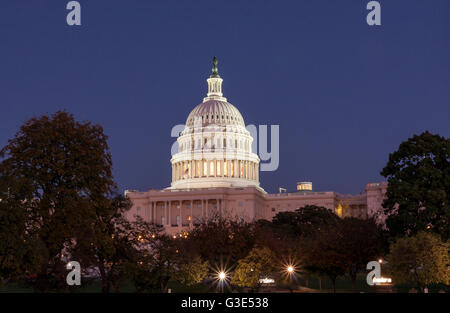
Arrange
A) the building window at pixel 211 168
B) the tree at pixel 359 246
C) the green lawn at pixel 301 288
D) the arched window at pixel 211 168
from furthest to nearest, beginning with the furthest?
the building window at pixel 211 168 → the arched window at pixel 211 168 → the tree at pixel 359 246 → the green lawn at pixel 301 288

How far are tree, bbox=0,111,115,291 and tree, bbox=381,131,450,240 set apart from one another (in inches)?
1137

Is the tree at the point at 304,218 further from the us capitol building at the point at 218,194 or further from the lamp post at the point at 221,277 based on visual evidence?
the lamp post at the point at 221,277

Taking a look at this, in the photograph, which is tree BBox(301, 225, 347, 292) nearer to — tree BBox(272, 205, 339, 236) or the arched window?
tree BBox(272, 205, 339, 236)

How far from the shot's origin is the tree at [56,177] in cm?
5347

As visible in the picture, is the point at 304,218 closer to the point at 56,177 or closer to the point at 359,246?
the point at 359,246

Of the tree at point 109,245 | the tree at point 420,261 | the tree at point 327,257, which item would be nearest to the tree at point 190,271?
the tree at point 109,245

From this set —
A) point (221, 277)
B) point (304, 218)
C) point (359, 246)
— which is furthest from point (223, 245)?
point (304, 218)

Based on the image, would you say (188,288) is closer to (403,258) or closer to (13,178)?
(403,258)

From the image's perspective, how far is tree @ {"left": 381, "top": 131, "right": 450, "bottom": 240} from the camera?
235 feet

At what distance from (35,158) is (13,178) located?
167 inches

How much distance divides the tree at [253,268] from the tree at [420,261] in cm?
996

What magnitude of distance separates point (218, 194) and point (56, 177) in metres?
121

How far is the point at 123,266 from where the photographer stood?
5938cm

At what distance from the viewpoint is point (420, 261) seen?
208 ft
